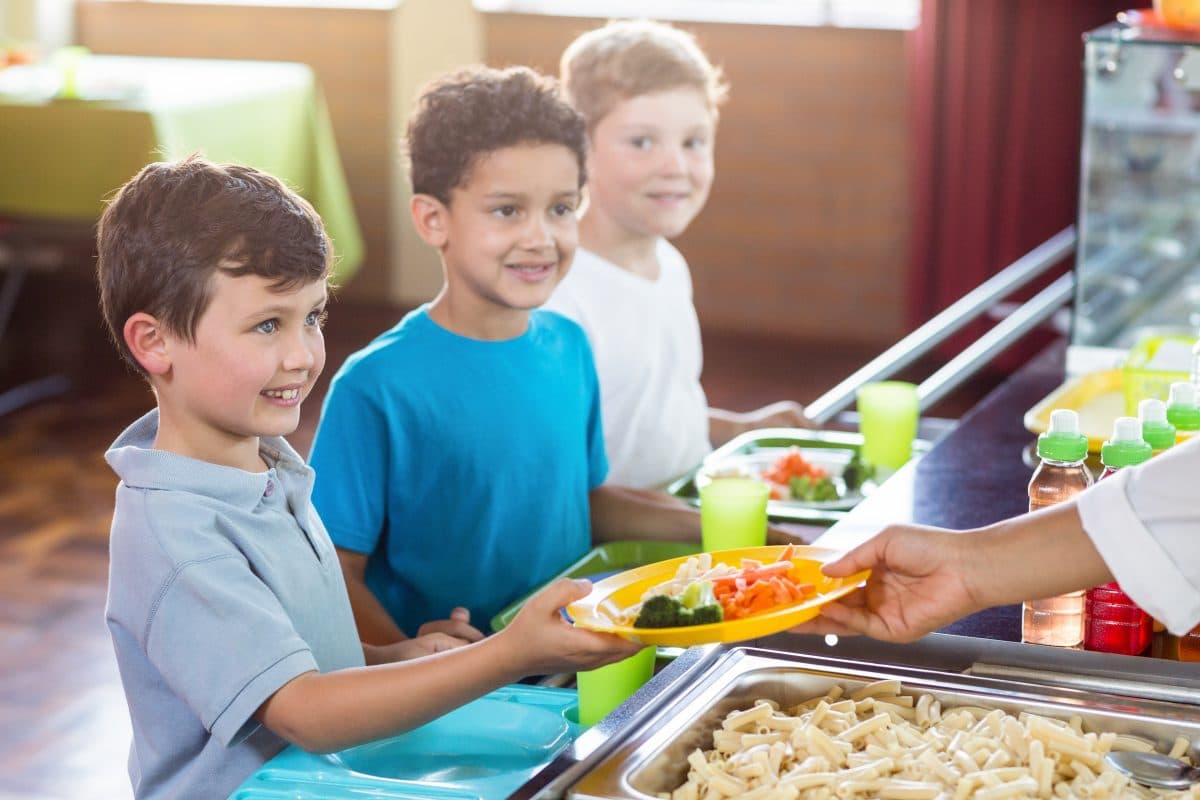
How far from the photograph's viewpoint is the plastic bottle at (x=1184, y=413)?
1522 millimetres

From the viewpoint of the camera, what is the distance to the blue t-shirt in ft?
5.58

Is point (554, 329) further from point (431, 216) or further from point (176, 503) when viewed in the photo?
point (176, 503)

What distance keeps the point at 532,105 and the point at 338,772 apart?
0.91 meters

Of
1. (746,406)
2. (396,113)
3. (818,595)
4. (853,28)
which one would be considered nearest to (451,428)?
(818,595)

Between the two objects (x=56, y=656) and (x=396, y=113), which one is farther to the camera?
(x=396, y=113)

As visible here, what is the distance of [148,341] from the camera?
1.26m

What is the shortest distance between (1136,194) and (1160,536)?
1.61 m

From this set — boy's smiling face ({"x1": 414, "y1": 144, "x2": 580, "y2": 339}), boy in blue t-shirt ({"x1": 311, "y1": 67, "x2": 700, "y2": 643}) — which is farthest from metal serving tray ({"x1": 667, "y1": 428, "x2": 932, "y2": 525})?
boy's smiling face ({"x1": 414, "y1": 144, "x2": 580, "y2": 339})

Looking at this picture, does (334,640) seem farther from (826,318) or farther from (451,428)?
(826,318)


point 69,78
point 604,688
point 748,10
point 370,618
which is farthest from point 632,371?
point 748,10

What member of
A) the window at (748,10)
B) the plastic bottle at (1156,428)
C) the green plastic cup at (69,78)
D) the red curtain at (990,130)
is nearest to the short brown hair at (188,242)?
the plastic bottle at (1156,428)

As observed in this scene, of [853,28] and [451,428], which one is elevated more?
Answer: [853,28]

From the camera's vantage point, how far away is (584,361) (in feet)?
6.40

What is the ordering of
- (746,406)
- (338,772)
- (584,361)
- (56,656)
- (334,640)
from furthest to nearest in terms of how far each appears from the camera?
(746,406) < (56,656) < (584,361) < (334,640) < (338,772)
